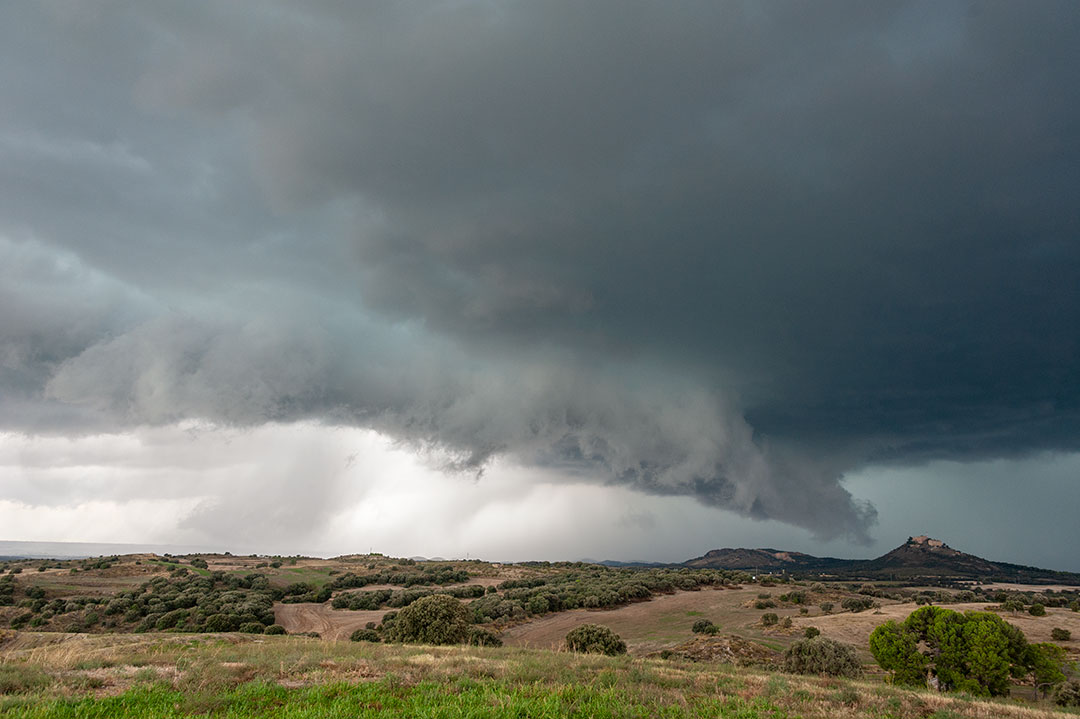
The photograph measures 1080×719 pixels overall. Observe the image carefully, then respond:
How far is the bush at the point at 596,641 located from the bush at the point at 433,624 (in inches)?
366

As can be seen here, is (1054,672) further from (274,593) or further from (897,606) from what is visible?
(274,593)

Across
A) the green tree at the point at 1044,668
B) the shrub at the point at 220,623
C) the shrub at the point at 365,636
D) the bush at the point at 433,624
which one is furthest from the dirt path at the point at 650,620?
the shrub at the point at 220,623

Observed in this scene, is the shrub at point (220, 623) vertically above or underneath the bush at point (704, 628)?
underneath

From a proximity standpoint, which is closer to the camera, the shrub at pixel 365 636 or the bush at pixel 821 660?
the bush at pixel 821 660

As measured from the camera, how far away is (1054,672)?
1244 inches

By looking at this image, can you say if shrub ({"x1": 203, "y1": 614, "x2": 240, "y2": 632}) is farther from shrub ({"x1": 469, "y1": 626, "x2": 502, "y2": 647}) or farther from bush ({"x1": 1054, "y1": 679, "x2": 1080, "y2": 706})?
bush ({"x1": 1054, "y1": 679, "x2": 1080, "y2": 706})

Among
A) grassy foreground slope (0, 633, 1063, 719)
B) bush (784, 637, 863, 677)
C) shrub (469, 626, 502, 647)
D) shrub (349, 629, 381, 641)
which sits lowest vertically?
shrub (349, 629, 381, 641)

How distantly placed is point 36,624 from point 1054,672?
313ft

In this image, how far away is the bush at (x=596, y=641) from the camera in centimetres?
3809

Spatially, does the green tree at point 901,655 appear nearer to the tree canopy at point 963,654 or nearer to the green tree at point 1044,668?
the tree canopy at point 963,654

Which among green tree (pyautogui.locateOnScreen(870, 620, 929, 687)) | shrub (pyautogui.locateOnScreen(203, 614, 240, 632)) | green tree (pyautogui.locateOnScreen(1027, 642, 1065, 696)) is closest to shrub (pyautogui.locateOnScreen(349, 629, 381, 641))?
shrub (pyautogui.locateOnScreen(203, 614, 240, 632))

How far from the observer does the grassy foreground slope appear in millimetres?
11656

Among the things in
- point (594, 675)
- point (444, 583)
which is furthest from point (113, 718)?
point (444, 583)

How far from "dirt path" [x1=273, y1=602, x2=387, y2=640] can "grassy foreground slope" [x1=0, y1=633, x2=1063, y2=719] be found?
131 ft
